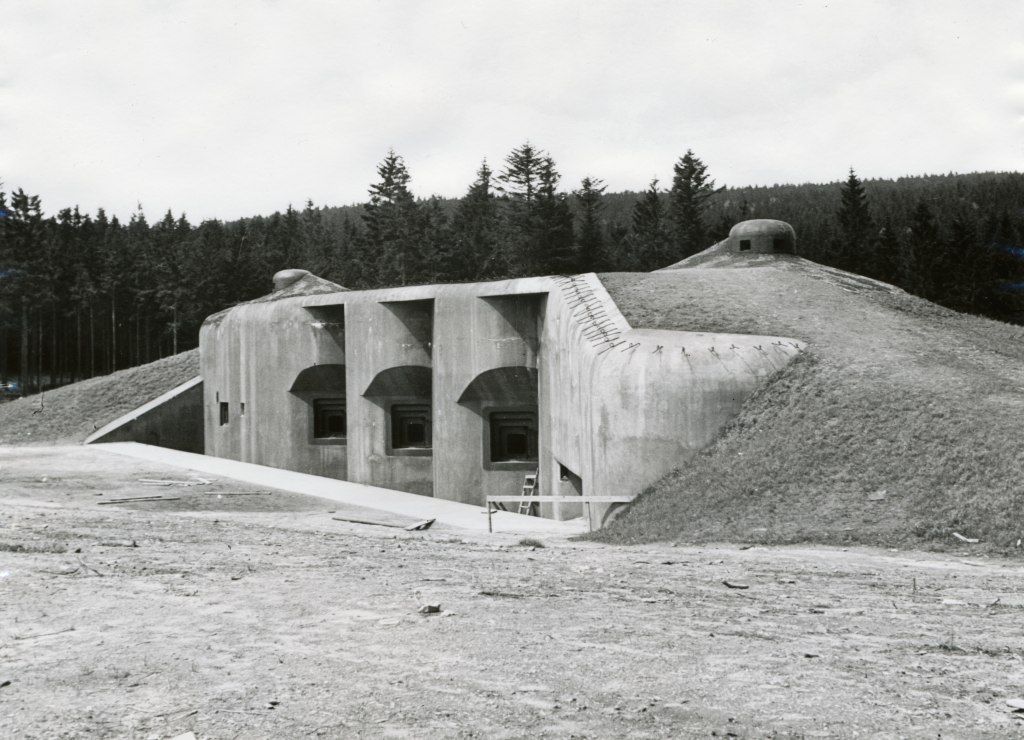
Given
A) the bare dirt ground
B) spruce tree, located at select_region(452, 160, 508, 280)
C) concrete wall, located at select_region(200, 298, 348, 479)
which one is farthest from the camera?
spruce tree, located at select_region(452, 160, 508, 280)

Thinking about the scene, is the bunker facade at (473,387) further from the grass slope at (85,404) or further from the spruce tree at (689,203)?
the spruce tree at (689,203)

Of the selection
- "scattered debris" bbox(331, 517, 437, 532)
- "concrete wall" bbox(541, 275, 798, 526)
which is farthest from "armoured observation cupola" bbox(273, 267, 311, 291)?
"concrete wall" bbox(541, 275, 798, 526)

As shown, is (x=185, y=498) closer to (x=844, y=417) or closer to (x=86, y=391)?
(x=844, y=417)

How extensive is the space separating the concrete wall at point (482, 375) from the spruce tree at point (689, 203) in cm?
3701

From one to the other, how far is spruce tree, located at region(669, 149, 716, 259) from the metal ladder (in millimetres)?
41339

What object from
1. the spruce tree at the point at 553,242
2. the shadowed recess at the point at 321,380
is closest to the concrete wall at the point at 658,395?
the shadowed recess at the point at 321,380

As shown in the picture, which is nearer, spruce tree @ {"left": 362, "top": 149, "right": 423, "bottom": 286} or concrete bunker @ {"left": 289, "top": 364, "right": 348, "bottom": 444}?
concrete bunker @ {"left": 289, "top": 364, "right": 348, "bottom": 444}

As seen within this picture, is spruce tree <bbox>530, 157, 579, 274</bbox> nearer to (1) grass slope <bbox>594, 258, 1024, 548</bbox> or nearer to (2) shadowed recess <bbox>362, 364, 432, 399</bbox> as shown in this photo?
(2) shadowed recess <bbox>362, 364, 432, 399</bbox>

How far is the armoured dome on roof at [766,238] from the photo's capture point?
25.9 m

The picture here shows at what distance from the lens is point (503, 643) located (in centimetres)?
633

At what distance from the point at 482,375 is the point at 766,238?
33.4 feet

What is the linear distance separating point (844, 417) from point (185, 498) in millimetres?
12501

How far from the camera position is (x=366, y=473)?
2417 centimetres

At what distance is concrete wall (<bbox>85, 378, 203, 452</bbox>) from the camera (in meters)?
31.8
